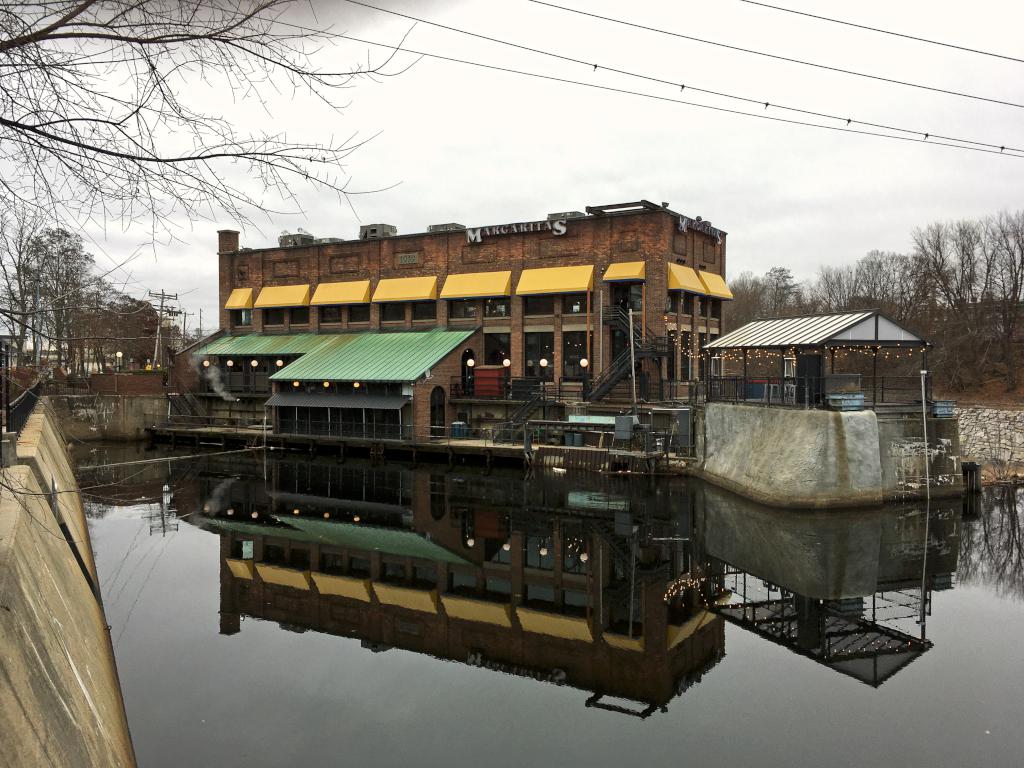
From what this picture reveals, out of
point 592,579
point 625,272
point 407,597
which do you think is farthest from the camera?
point 625,272

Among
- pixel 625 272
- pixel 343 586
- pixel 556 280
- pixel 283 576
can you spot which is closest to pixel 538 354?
pixel 556 280

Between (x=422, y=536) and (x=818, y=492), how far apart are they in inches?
512

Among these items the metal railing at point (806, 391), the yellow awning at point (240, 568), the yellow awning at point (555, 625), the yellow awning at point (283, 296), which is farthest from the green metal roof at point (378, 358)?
the yellow awning at point (555, 625)

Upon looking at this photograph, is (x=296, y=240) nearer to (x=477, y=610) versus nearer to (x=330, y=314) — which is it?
(x=330, y=314)

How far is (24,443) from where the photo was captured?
564 inches

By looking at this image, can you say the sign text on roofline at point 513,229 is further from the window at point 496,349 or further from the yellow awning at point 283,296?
the yellow awning at point 283,296

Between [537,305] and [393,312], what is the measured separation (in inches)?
427

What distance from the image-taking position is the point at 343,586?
15.5 m

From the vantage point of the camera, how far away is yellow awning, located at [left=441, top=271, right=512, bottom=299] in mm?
38969

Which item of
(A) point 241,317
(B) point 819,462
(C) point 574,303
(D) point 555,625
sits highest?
(A) point 241,317

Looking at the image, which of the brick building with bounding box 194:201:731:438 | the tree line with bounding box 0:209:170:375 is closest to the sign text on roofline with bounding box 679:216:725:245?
the brick building with bounding box 194:201:731:438

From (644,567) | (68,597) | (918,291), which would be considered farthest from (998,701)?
(918,291)

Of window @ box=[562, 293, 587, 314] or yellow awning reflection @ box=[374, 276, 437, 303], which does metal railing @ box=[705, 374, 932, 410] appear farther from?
yellow awning reflection @ box=[374, 276, 437, 303]

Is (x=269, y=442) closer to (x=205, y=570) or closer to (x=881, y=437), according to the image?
(x=205, y=570)
